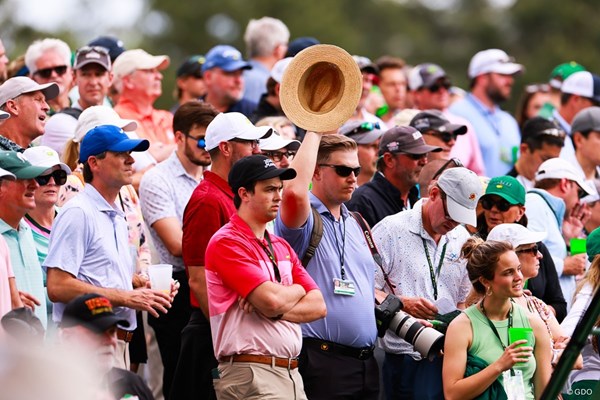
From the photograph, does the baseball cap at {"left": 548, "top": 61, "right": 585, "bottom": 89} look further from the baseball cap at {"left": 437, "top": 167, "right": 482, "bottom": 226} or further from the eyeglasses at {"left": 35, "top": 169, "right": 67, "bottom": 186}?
the eyeglasses at {"left": 35, "top": 169, "right": 67, "bottom": 186}

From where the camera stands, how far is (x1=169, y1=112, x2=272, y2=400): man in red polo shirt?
9055mm

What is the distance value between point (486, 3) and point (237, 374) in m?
59.0

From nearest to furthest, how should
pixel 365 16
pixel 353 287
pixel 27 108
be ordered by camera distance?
pixel 353 287 < pixel 27 108 < pixel 365 16

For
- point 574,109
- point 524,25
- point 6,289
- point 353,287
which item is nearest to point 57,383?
point 6,289

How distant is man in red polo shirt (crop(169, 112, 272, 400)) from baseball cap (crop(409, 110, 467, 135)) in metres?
2.88

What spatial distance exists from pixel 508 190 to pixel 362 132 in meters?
1.62

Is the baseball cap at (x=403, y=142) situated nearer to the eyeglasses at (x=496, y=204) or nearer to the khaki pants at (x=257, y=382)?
the eyeglasses at (x=496, y=204)

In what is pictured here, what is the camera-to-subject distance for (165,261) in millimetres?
10211

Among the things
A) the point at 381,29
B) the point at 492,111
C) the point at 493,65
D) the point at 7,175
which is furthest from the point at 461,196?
the point at 381,29

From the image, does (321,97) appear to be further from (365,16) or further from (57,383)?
(365,16)

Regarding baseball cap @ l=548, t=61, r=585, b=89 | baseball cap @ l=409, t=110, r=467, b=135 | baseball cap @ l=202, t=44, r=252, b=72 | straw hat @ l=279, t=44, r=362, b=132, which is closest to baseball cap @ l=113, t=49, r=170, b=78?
baseball cap @ l=202, t=44, r=252, b=72

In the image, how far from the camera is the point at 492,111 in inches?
591

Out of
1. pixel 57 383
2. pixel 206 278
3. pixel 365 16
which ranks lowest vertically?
pixel 365 16

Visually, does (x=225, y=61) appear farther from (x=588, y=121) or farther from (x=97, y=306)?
(x=97, y=306)
